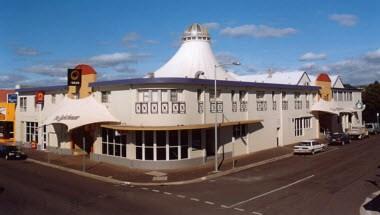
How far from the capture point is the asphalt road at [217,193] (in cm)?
1989

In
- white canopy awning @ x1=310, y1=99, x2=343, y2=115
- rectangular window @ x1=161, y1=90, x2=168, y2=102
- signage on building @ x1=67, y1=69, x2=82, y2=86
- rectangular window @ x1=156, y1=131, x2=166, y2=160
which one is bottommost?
rectangular window @ x1=156, y1=131, x2=166, y2=160

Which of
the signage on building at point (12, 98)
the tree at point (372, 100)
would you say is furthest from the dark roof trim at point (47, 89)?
the tree at point (372, 100)

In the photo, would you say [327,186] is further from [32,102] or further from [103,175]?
[32,102]

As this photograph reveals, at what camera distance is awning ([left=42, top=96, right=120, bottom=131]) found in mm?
36031

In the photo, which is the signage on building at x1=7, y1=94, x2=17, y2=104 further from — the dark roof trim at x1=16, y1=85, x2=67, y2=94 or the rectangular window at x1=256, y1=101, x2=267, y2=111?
the rectangular window at x1=256, y1=101, x2=267, y2=111

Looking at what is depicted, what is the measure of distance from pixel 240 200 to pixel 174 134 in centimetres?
1266

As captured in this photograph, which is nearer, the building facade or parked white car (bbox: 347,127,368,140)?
the building facade

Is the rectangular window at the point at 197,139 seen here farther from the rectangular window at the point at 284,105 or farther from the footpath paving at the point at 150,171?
the rectangular window at the point at 284,105

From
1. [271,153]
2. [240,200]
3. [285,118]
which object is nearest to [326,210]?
[240,200]

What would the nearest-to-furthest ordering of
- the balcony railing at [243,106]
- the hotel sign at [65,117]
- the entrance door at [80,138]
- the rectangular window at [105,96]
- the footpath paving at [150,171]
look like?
the footpath paving at [150,171]
the hotel sign at [65,117]
the rectangular window at [105,96]
the balcony railing at [243,106]
the entrance door at [80,138]

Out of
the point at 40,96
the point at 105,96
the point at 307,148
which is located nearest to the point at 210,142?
the point at 307,148

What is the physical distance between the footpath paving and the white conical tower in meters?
11.0

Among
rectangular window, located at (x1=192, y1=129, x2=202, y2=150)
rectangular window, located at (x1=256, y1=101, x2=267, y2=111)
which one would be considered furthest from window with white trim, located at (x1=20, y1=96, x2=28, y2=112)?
rectangular window, located at (x1=256, y1=101, x2=267, y2=111)

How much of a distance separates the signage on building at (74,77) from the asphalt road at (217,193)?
865cm
